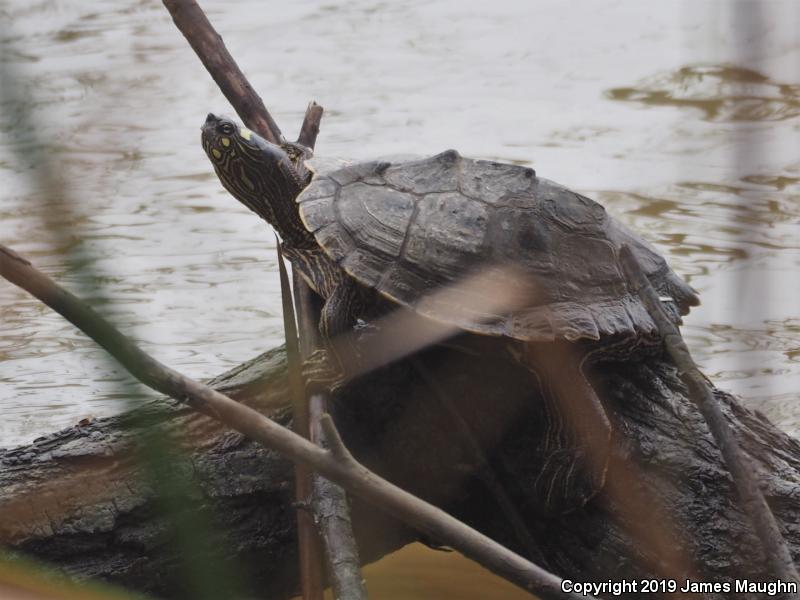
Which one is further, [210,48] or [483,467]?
[210,48]

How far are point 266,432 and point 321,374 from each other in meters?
0.94

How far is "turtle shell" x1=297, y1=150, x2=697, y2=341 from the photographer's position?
6.44 feet

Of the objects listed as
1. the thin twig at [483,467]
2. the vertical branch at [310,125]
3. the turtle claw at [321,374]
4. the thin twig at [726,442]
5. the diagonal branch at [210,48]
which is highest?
the diagonal branch at [210,48]

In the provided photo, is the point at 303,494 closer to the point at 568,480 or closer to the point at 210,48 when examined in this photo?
the point at 568,480

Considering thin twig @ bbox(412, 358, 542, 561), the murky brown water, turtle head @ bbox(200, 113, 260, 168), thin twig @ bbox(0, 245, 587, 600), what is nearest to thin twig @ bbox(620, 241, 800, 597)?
thin twig @ bbox(0, 245, 587, 600)

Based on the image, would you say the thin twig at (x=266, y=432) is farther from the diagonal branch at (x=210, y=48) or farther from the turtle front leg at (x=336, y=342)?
the diagonal branch at (x=210, y=48)

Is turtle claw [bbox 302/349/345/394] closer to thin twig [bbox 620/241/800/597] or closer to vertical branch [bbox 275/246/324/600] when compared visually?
vertical branch [bbox 275/246/324/600]

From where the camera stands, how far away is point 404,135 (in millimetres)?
4918

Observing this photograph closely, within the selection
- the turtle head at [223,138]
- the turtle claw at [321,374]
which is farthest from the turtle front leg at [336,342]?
the turtle head at [223,138]

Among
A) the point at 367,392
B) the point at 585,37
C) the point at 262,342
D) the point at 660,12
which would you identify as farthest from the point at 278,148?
the point at 660,12

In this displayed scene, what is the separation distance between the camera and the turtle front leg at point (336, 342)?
6.39 feet

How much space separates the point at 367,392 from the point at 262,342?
1.76 metres

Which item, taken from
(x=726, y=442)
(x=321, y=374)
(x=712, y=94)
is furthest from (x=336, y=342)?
(x=712, y=94)

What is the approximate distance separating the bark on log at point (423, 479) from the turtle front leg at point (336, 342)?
0.30 feet
